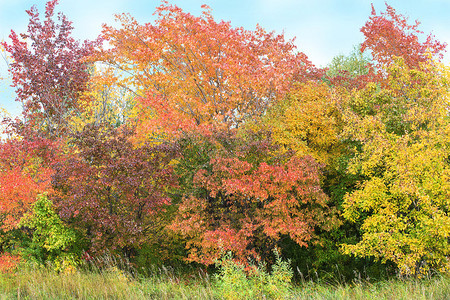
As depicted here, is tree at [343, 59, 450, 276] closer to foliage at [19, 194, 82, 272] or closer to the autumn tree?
the autumn tree

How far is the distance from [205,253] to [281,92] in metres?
7.98

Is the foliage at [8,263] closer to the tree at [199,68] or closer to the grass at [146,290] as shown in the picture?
the grass at [146,290]

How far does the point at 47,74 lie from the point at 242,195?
16.3m

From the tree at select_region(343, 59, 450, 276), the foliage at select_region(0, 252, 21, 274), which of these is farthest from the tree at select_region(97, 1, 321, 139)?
the foliage at select_region(0, 252, 21, 274)

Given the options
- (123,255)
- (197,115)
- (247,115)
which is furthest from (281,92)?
(123,255)

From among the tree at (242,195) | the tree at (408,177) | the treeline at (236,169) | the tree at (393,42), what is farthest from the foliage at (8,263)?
the tree at (393,42)

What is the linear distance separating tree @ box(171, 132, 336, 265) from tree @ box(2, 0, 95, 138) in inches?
481

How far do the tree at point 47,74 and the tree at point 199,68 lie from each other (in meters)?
5.31

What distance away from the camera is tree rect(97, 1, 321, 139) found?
53.6ft

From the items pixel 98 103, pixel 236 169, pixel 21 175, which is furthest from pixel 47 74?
pixel 236 169

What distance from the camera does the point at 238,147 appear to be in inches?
539

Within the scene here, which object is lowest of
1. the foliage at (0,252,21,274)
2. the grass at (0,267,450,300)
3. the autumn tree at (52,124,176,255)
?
the grass at (0,267,450,300)

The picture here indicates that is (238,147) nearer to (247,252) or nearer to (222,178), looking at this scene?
(222,178)

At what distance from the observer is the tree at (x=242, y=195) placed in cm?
1246
